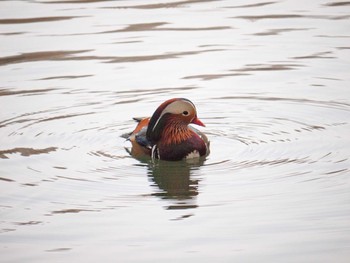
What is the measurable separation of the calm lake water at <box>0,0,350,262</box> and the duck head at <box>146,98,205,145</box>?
40cm

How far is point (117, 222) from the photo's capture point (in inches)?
331

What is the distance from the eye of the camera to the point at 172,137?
35.3 ft

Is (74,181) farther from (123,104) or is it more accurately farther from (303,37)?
(303,37)

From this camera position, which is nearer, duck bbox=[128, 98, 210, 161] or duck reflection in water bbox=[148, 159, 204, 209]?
duck reflection in water bbox=[148, 159, 204, 209]

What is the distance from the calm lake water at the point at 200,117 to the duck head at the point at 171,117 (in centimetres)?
40

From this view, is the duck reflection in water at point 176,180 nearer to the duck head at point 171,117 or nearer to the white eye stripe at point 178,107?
the duck head at point 171,117

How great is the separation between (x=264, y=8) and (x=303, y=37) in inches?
96.1

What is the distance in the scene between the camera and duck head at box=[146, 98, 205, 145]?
10703 mm

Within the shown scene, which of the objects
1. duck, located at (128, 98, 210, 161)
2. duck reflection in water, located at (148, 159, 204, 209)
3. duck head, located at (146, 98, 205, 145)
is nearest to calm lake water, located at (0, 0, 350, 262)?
duck reflection in water, located at (148, 159, 204, 209)

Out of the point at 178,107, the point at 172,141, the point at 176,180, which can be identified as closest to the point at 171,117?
the point at 178,107

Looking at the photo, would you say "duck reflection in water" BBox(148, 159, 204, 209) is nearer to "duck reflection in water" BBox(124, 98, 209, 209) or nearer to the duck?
"duck reflection in water" BBox(124, 98, 209, 209)

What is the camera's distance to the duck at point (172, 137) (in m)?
10.6

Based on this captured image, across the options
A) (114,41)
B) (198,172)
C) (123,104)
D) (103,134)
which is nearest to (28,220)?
(198,172)

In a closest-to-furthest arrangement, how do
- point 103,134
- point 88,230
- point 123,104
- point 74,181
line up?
point 88,230, point 74,181, point 103,134, point 123,104
